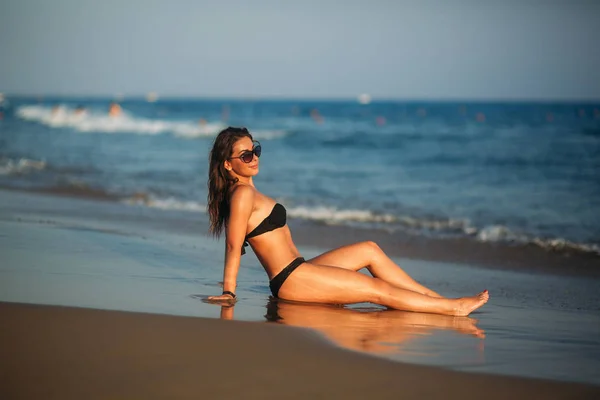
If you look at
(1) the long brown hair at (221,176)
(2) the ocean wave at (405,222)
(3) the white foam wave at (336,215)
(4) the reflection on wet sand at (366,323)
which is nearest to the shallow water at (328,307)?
(4) the reflection on wet sand at (366,323)

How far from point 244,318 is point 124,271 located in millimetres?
2181

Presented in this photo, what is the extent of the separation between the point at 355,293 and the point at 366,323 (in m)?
0.53

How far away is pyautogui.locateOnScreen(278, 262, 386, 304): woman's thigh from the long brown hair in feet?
2.40

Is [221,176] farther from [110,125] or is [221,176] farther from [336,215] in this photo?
[110,125]

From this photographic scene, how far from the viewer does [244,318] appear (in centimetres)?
563

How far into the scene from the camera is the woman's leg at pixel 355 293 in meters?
6.27

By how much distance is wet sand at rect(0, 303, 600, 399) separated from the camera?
4.07 meters

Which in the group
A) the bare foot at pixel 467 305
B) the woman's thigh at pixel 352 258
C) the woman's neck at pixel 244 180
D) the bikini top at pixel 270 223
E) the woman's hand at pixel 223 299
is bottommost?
the woman's hand at pixel 223 299

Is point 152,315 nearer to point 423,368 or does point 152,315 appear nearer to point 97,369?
point 97,369

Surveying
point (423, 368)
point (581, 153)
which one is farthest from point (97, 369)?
point (581, 153)

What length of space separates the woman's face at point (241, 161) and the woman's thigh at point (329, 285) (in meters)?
0.86

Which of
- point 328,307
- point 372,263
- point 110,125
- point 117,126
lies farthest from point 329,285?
point 110,125

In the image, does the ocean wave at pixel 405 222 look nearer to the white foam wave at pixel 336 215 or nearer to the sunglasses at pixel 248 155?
the white foam wave at pixel 336 215

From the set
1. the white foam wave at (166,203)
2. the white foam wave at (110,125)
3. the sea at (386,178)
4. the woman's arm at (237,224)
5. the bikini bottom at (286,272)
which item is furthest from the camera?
the white foam wave at (110,125)
